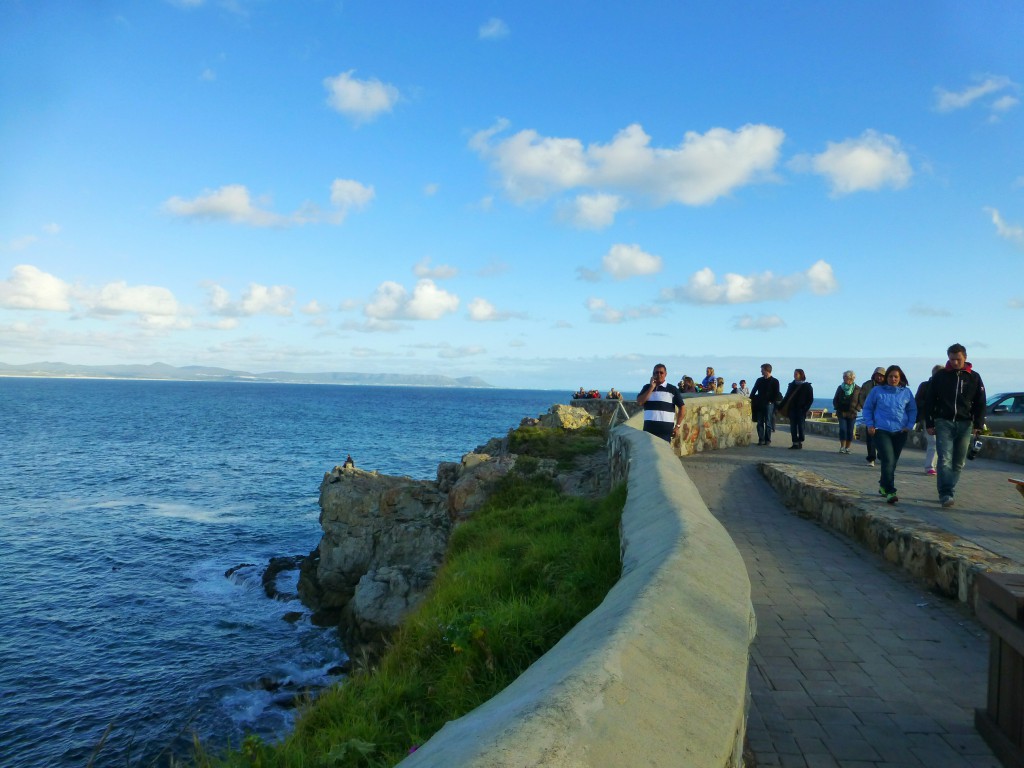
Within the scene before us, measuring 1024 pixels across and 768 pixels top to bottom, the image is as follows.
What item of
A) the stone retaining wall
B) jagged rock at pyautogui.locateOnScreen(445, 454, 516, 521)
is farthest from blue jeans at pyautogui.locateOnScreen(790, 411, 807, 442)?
jagged rock at pyautogui.locateOnScreen(445, 454, 516, 521)

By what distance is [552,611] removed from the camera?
4930mm

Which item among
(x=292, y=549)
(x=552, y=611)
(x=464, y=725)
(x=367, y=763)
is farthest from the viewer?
(x=292, y=549)

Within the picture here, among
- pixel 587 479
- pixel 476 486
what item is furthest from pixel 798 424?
pixel 476 486

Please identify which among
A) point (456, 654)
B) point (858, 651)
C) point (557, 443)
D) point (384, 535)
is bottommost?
A: point (384, 535)

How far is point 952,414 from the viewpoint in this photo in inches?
343

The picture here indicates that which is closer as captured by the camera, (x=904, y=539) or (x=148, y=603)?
(x=904, y=539)

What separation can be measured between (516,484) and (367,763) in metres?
9.62

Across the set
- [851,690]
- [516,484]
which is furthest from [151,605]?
[851,690]

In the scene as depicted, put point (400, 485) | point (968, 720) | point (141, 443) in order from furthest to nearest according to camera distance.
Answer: point (141, 443)
point (400, 485)
point (968, 720)

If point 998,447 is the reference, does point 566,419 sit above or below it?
below

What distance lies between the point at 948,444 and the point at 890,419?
0.70 meters

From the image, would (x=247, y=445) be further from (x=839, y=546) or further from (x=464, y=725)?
(x=464, y=725)

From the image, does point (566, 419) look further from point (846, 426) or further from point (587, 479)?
point (587, 479)

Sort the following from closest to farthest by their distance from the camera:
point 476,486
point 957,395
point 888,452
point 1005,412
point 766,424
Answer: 1. point 957,395
2. point 888,452
3. point 476,486
4. point 766,424
5. point 1005,412
